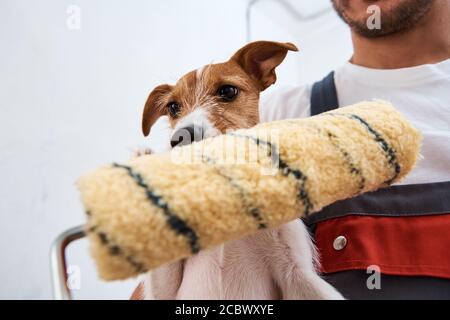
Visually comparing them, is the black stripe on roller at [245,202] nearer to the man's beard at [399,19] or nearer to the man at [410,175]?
the man at [410,175]

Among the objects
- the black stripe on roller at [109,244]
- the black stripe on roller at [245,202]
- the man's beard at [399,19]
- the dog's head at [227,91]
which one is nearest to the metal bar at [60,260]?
the black stripe on roller at [109,244]

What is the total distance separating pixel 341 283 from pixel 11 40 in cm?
143

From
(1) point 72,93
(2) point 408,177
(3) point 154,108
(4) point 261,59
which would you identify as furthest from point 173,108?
(2) point 408,177

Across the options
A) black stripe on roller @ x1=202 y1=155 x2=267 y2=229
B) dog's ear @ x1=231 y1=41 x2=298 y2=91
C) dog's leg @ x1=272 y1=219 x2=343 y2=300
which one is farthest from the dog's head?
black stripe on roller @ x1=202 y1=155 x2=267 y2=229

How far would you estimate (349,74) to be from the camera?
1.33 metres

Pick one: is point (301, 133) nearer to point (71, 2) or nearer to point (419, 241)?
point (419, 241)

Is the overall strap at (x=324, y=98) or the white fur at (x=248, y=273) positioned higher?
the overall strap at (x=324, y=98)

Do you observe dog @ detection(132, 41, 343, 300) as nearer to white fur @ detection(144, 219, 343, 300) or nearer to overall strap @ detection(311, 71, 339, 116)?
white fur @ detection(144, 219, 343, 300)

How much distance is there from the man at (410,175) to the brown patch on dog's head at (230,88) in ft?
0.75

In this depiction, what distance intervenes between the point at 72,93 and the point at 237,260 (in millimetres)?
1079

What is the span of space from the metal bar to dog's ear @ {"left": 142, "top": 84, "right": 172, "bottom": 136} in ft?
2.92

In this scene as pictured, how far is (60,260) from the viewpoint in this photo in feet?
1.16

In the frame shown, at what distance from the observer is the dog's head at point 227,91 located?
1.07 meters
